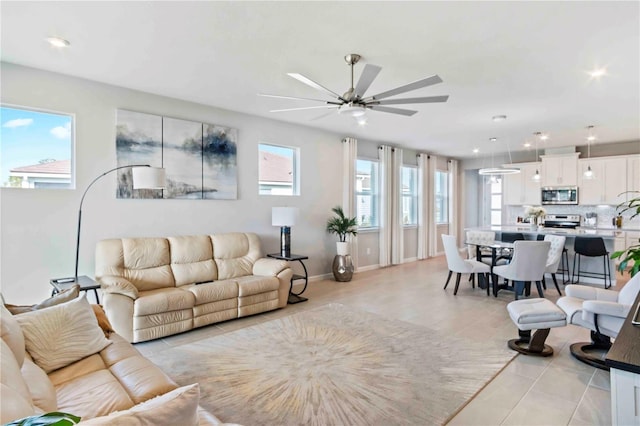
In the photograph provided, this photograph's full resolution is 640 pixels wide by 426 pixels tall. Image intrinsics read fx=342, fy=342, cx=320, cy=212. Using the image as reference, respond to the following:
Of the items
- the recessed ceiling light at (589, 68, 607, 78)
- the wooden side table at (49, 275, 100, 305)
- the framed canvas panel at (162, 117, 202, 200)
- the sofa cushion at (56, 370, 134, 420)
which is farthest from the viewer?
the framed canvas panel at (162, 117, 202, 200)

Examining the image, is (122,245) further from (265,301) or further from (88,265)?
(265,301)

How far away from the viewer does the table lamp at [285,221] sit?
5246mm

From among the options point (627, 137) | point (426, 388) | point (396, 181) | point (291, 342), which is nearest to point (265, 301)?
point (291, 342)

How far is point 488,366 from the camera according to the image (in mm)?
3006

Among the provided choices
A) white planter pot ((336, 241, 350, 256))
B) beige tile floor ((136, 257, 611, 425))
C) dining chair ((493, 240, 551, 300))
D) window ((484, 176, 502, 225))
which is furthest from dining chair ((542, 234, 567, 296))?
window ((484, 176, 502, 225))

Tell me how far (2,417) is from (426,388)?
2.54m

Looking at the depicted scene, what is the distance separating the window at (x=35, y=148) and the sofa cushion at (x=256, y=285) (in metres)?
2.27

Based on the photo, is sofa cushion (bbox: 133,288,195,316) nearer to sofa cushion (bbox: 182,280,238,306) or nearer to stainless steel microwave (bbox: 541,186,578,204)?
sofa cushion (bbox: 182,280,238,306)

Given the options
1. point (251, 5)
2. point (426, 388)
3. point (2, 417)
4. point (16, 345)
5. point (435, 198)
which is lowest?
point (426, 388)

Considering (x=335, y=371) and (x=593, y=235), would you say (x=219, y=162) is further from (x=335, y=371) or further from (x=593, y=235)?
(x=593, y=235)

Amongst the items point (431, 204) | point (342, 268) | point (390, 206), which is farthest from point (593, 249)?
point (342, 268)

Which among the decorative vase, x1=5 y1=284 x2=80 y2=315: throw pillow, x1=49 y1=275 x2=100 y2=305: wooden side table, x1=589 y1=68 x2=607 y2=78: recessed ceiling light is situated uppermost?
x1=589 y1=68 x2=607 y2=78: recessed ceiling light

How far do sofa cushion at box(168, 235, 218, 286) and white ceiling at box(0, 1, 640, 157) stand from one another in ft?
6.39

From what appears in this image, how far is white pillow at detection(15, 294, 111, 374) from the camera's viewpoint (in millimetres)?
1979
